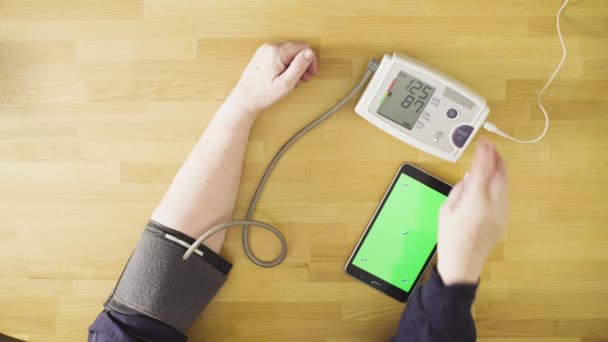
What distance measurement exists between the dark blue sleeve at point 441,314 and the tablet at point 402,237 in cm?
9

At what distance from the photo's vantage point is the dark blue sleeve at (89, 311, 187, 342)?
28.7 inches

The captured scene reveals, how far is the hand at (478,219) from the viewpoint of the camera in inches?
27.1

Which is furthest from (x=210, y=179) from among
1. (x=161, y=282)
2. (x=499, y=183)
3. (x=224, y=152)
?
(x=499, y=183)

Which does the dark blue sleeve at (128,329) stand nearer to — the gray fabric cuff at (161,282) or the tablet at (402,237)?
the gray fabric cuff at (161,282)

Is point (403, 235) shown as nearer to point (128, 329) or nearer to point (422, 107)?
point (422, 107)

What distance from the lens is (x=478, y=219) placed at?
69cm

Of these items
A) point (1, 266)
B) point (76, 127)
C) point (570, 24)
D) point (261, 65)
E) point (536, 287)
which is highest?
point (570, 24)

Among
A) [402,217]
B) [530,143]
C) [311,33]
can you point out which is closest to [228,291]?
[402,217]

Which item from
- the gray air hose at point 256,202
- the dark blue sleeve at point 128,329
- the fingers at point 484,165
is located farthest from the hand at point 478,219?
the dark blue sleeve at point 128,329

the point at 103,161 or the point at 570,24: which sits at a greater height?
the point at 570,24

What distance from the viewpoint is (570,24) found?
31.5 inches

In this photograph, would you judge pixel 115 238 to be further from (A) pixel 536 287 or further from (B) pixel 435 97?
(A) pixel 536 287

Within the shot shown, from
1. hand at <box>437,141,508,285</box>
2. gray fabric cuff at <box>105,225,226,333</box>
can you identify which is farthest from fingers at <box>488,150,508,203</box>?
gray fabric cuff at <box>105,225,226,333</box>

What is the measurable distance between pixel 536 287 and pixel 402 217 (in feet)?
0.92
